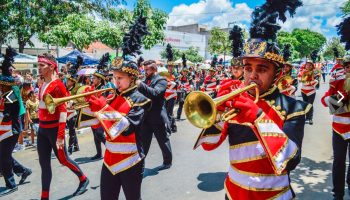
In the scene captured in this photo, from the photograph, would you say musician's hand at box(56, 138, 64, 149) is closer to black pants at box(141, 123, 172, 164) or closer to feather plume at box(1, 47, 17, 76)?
black pants at box(141, 123, 172, 164)

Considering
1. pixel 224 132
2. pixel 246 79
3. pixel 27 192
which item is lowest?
pixel 27 192

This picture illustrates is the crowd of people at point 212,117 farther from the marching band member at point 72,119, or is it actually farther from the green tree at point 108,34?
the green tree at point 108,34

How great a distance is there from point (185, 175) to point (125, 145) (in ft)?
8.86

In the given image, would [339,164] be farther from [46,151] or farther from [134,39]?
[46,151]

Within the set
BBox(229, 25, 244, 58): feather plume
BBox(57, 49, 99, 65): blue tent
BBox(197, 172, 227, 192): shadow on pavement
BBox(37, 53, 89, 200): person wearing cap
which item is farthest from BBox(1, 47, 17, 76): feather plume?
BBox(57, 49, 99, 65): blue tent

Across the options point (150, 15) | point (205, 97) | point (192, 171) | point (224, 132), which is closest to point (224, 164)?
point (192, 171)

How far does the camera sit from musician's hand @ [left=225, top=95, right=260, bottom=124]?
1919mm

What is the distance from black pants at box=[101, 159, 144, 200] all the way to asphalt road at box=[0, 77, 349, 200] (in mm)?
1599

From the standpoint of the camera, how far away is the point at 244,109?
193cm

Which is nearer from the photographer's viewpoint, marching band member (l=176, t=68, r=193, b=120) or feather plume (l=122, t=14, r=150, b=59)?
feather plume (l=122, t=14, r=150, b=59)

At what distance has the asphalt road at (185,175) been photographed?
5.16 meters

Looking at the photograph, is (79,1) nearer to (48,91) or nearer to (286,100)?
(48,91)

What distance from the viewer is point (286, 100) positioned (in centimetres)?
243

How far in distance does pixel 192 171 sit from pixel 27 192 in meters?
2.96
